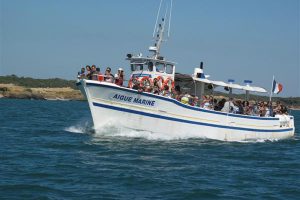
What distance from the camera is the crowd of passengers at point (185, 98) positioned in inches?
980

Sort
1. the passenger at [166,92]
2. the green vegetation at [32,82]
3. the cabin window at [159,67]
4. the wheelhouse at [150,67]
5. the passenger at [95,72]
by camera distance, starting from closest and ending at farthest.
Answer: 1. the passenger at [95,72]
2. the passenger at [166,92]
3. the wheelhouse at [150,67]
4. the cabin window at [159,67]
5. the green vegetation at [32,82]

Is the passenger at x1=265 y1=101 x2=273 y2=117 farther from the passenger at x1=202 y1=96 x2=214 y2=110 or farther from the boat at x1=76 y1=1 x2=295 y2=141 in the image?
the passenger at x1=202 y1=96 x2=214 y2=110

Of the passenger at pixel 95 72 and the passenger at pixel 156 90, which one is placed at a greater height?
the passenger at pixel 95 72

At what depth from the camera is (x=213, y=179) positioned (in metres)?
16.2

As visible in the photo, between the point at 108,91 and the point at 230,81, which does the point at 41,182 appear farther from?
the point at 230,81

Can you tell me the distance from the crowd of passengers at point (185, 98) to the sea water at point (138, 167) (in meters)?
2.12

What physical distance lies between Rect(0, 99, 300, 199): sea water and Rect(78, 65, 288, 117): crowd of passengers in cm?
212

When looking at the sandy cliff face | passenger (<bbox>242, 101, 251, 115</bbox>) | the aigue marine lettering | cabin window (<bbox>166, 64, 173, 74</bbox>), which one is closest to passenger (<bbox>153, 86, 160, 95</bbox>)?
the aigue marine lettering

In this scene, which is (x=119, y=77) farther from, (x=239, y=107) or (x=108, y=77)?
(x=239, y=107)

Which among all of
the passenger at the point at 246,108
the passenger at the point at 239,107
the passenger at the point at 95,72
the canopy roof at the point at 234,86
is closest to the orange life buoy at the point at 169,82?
the canopy roof at the point at 234,86

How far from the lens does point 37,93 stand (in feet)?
418

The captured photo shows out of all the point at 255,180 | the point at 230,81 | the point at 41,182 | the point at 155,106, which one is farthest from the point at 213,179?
the point at 230,81

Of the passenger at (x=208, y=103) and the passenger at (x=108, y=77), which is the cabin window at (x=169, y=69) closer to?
the passenger at (x=208, y=103)

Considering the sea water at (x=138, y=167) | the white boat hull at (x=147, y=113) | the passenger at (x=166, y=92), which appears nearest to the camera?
the sea water at (x=138, y=167)
